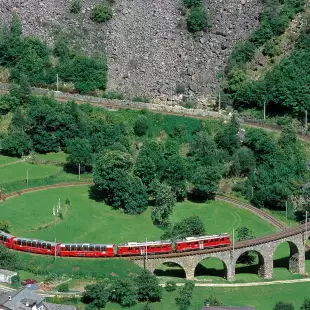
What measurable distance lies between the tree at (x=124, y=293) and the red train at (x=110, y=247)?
345 inches

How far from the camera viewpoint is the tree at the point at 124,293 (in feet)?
409

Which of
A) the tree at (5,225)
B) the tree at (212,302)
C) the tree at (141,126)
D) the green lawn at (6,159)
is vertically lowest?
the tree at (212,302)

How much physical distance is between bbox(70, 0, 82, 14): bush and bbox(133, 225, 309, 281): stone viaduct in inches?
2138

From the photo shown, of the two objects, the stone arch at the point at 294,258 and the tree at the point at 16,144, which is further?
the tree at the point at 16,144

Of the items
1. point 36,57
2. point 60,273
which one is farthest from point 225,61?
point 60,273

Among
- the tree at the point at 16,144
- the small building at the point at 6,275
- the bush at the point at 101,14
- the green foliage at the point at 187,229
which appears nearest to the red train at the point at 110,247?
the green foliage at the point at 187,229

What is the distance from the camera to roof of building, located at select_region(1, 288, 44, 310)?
118 meters

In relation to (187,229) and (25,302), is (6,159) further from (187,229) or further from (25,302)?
(25,302)

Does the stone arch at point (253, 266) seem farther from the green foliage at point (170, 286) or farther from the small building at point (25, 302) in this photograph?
the small building at point (25, 302)

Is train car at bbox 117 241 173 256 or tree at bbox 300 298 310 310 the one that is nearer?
tree at bbox 300 298 310 310

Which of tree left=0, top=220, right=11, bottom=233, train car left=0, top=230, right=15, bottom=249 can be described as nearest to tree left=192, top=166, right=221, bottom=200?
tree left=0, top=220, right=11, bottom=233

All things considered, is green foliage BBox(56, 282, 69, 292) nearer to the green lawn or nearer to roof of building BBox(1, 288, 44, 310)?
roof of building BBox(1, 288, 44, 310)

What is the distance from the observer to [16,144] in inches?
6230

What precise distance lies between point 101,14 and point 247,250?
5318cm
